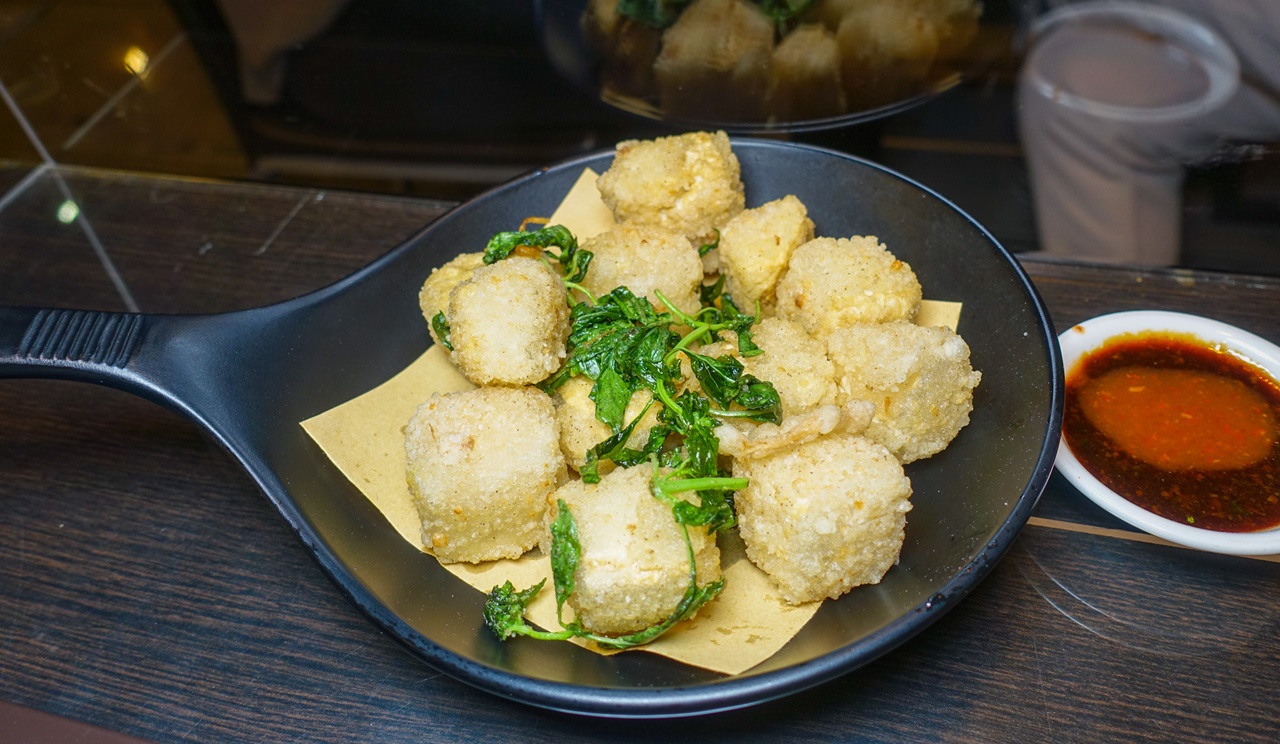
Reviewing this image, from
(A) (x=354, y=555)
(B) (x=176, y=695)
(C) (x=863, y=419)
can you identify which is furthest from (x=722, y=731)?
(B) (x=176, y=695)

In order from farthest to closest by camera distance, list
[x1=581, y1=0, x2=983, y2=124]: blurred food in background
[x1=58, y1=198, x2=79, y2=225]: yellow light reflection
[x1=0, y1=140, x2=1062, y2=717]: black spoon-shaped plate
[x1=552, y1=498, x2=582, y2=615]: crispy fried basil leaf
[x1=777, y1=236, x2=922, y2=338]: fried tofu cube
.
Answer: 1. [x1=58, y1=198, x2=79, y2=225]: yellow light reflection
2. [x1=581, y1=0, x2=983, y2=124]: blurred food in background
3. [x1=777, y1=236, x2=922, y2=338]: fried tofu cube
4. [x1=552, y1=498, x2=582, y2=615]: crispy fried basil leaf
5. [x1=0, y1=140, x2=1062, y2=717]: black spoon-shaped plate

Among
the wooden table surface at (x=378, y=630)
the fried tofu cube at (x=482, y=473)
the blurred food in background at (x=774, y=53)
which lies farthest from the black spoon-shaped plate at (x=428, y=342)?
the blurred food in background at (x=774, y=53)

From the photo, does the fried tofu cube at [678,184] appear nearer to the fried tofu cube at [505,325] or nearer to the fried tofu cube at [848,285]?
the fried tofu cube at [848,285]

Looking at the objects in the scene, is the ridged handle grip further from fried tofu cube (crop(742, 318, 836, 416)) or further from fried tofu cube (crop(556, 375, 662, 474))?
fried tofu cube (crop(742, 318, 836, 416))

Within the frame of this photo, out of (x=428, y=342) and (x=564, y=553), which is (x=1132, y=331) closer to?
(x=564, y=553)

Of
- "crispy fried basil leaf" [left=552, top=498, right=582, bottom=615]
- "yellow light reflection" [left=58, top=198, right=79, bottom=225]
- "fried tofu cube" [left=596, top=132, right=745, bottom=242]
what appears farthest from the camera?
"yellow light reflection" [left=58, top=198, right=79, bottom=225]

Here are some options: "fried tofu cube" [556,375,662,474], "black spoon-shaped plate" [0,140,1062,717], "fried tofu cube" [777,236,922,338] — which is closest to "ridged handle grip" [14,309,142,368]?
"black spoon-shaped plate" [0,140,1062,717]

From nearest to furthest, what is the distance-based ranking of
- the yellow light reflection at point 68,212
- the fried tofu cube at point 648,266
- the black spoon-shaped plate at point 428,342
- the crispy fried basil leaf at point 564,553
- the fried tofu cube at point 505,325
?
the black spoon-shaped plate at point 428,342 < the crispy fried basil leaf at point 564,553 < the fried tofu cube at point 505,325 < the fried tofu cube at point 648,266 < the yellow light reflection at point 68,212
